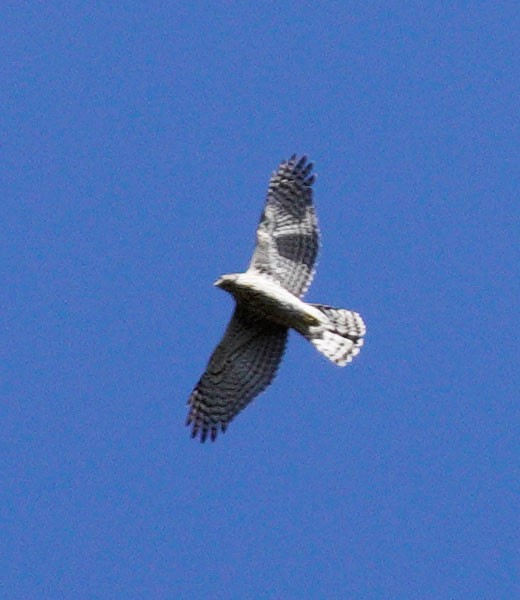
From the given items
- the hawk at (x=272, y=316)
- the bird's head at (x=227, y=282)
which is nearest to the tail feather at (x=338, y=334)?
the hawk at (x=272, y=316)

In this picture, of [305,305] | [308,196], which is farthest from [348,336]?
[308,196]

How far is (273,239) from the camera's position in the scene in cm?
1730

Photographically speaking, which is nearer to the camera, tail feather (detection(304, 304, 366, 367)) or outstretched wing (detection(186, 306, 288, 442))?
tail feather (detection(304, 304, 366, 367))

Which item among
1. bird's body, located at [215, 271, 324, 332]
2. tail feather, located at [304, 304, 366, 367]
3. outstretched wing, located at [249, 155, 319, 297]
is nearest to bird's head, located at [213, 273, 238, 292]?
bird's body, located at [215, 271, 324, 332]

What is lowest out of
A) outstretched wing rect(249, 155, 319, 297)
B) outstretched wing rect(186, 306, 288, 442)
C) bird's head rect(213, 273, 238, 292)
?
outstretched wing rect(186, 306, 288, 442)

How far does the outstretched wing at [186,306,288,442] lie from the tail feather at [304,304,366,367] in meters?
0.53

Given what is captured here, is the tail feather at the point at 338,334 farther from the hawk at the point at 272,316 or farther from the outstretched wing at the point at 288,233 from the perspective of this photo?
the outstretched wing at the point at 288,233

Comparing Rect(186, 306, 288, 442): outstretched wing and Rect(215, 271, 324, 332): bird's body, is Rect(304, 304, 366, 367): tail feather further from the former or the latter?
Rect(186, 306, 288, 442): outstretched wing

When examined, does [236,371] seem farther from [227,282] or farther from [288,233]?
[288,233]

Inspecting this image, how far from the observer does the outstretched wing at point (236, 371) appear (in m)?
17.3

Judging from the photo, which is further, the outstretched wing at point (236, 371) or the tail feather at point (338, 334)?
the outstretched wing at point (236, 371)

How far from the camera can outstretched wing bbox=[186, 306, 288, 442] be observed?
56.9 feet

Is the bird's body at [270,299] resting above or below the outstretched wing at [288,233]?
below

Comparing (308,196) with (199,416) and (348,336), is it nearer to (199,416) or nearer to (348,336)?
→ (348,336)
